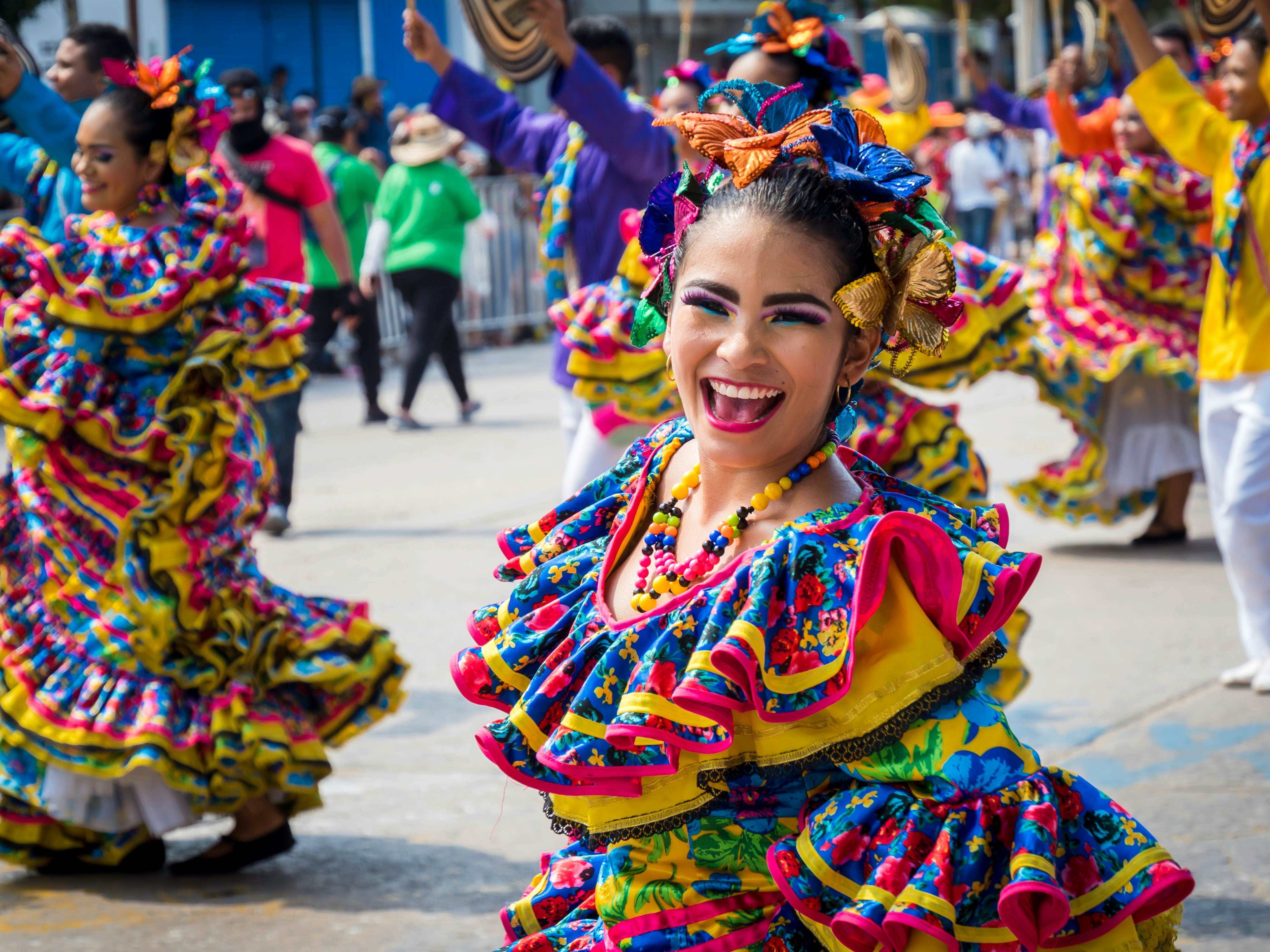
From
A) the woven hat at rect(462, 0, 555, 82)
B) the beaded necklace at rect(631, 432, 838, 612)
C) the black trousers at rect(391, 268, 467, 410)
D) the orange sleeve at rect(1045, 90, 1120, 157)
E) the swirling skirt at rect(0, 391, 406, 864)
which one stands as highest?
the woven hat at rect(462, 0, 555, 82)

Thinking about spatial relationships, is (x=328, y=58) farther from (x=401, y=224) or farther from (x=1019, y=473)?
(x=1019, y=473)

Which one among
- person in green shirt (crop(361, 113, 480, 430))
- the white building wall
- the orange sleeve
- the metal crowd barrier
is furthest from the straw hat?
the white building wall

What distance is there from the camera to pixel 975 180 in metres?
19.3

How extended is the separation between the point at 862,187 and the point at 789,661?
63 cm

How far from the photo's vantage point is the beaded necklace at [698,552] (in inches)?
87.7

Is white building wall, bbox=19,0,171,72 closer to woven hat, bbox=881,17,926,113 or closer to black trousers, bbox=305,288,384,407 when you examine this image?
black trousers, bbox=305,288,384,407

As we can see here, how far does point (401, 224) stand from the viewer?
1192cm

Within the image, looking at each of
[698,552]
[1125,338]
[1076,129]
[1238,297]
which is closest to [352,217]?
[1076,129]

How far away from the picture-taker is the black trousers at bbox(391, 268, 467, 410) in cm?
1142

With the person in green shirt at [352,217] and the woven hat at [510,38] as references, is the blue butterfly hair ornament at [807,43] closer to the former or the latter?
the woven hat at [510,38]

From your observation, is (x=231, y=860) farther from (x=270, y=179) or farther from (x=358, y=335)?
(x=358, y=335)

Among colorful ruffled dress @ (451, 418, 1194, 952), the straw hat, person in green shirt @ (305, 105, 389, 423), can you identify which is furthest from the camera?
the straw hat

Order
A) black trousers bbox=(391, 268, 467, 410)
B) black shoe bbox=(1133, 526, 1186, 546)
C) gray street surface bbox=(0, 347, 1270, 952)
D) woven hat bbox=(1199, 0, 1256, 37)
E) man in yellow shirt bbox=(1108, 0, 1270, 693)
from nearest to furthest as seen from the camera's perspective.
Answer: gray street surface bbox=(0, 347, 1270, 952), man in yellow shirt bbox=(1108, 0, 1270, 693), woven hat bbox=(1199, 0, 1256, 37), black shoe bbox=(1133, 526, 1186, 546), black trousers bbox=(391, 268, 467, 410)

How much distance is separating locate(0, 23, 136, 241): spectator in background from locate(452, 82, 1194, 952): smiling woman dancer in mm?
2611
